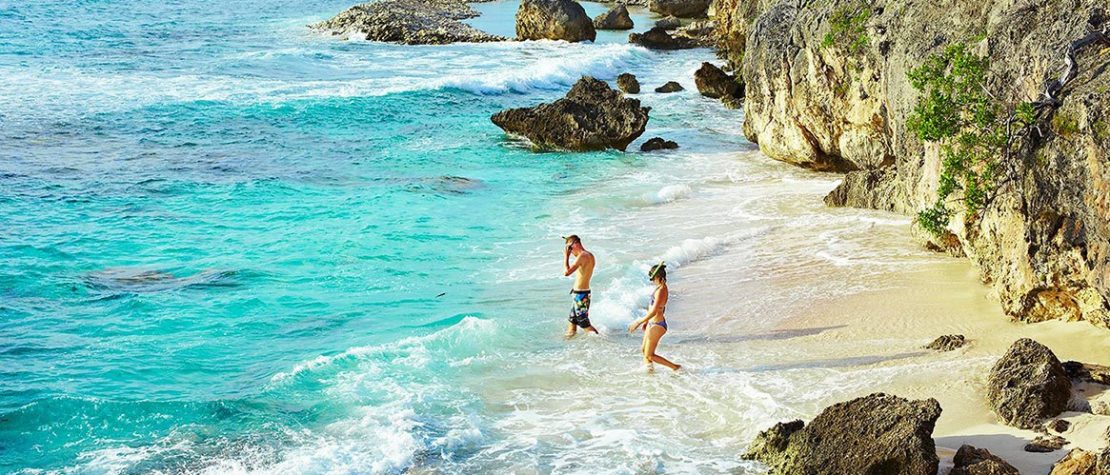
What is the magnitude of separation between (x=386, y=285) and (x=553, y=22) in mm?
31732

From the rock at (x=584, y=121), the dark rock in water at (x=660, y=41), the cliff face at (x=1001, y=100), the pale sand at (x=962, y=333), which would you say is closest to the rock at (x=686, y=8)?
the dark rock in water at (x=660, y=41)

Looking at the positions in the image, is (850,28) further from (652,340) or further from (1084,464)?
(1084,464)

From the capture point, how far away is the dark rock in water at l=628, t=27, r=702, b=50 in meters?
45.9

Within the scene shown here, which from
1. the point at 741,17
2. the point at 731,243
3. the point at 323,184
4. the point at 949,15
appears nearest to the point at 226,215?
the point at 323,184

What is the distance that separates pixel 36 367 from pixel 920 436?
1043cm

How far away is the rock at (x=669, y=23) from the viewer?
50.9 metres

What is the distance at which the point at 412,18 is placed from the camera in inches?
2002

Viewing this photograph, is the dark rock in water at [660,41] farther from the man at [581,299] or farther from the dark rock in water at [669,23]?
the man at [581,299]

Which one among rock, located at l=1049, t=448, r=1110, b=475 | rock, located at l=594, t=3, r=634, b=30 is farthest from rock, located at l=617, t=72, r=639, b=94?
rock, located at l=1049, t=448, r=1110, b=475

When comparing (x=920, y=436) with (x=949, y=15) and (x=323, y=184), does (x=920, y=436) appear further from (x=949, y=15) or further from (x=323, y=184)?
(x=323, y=184)

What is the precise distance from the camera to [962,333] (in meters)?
12.7

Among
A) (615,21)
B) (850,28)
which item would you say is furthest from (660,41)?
(850,28)

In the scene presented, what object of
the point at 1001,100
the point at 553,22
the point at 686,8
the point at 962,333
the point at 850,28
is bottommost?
the point at 962,333

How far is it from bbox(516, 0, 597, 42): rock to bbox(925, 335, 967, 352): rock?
119 ft
